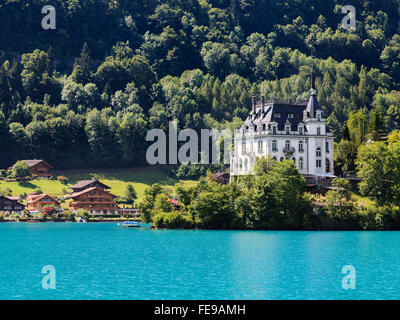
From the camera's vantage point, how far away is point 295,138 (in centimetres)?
13162

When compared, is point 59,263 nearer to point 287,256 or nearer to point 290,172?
point 287,256

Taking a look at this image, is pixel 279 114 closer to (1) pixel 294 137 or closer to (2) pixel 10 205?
(1) pixel 294 137

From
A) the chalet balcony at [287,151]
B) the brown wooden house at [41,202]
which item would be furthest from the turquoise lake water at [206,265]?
the brown wooden house at [41,202]

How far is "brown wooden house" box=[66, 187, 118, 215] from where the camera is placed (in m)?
172

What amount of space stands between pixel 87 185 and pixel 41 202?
14.8 metres

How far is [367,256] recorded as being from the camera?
77.9m

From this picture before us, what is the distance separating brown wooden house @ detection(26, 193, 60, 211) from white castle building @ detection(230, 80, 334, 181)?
53564mm

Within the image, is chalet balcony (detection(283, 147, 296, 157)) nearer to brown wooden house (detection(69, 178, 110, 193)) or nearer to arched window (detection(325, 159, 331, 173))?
arched window (detection(325, 159, 331, 173))

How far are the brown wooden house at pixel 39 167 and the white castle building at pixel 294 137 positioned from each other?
7499 cm

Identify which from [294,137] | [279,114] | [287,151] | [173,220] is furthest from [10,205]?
[294,137]

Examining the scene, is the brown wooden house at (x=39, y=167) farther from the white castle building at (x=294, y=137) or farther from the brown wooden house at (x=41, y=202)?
the white castle building at (x=294, y=137)
